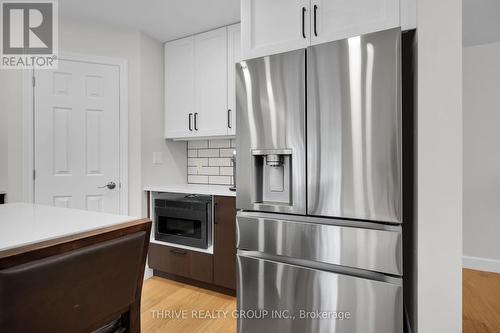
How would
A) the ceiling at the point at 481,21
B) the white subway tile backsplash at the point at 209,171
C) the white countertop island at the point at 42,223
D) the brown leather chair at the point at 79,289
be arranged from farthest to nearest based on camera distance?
1. the white subway tile backsplash at the point at 209,171
2. the ceiling at the point at 481,21
3. the white countertop island at the point at 42,223
4. the brown leather chair at the point at 79,289

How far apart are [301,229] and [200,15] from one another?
206 cm

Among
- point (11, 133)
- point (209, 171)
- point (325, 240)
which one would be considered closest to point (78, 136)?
point (11, 133)

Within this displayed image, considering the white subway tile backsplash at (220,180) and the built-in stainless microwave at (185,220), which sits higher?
the white subway tile backsplash at (220,180)

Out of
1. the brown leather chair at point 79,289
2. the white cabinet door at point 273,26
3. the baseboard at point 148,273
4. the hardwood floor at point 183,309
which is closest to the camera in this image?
the brown leather chair at point 79,289

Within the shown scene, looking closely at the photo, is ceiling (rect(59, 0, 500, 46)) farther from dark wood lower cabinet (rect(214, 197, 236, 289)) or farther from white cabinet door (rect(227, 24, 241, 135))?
dark wood lower cabinet (rect(214, 197, 236, 289))

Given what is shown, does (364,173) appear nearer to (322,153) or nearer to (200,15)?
(322,153)

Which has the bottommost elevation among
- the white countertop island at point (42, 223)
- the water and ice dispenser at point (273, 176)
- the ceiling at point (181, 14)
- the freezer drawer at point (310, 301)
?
the freezer drawer at point (310, 301)

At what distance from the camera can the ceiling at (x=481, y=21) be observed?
7.25 ft

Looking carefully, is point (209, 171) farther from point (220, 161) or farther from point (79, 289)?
point (79, 289)

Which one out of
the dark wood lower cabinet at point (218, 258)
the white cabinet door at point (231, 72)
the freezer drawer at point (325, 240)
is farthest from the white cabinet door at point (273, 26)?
the dark wood lower cabinet at point (218, 258)

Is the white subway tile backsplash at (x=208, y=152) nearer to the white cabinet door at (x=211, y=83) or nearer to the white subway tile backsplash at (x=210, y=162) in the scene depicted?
the white subway tile backsplash at (x=210, y=162)

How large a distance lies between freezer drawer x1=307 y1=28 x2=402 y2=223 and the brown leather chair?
93 cm

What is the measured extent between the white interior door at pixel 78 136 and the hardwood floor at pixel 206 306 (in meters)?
0.92

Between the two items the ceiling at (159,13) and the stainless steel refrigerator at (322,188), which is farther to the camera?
the ceiling at (159,13)
